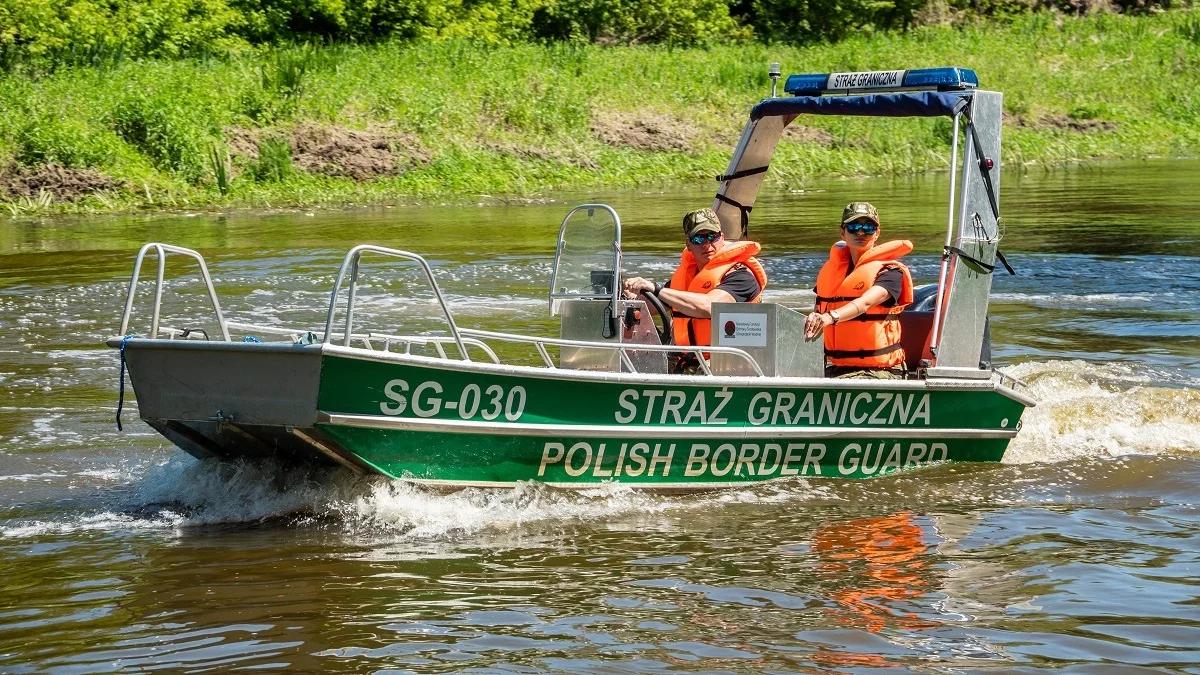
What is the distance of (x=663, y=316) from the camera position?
893 centimetres

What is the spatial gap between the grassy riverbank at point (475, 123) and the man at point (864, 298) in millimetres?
15879

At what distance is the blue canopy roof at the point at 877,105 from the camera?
8.84 meters

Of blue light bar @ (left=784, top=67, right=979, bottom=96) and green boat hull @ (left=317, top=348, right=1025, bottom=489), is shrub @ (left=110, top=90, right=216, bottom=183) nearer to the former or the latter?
blue light bar @ (left=784, top=67, right=979, bottom=96)

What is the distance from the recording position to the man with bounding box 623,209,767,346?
29.0 ft

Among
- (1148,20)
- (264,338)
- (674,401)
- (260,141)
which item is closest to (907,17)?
(1148,20)

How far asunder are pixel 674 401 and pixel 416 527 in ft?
4.92

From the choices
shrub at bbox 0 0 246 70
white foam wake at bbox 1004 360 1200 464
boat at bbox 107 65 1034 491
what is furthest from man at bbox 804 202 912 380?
shrub at bbox 0 0 246 70

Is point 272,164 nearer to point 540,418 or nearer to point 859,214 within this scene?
point 859,214

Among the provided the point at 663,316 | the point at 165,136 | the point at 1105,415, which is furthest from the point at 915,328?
the point at 165,136

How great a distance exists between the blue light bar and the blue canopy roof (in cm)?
6

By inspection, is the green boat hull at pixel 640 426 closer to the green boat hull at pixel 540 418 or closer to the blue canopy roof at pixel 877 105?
the green boat hull at pixel 540 418

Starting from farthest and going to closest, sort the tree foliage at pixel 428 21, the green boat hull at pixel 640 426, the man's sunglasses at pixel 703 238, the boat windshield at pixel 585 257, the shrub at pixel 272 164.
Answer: the tree foliage at pixel 428 21
the shrub at pixel 272 164
the man's sunglasses at pixel 703 238
the boat windshield at pixel 585 257
the green boat hull at pixel 640 426

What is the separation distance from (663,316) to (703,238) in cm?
51

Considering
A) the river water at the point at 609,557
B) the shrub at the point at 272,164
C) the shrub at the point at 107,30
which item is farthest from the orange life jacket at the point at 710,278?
the shrub at the point at 107,30
